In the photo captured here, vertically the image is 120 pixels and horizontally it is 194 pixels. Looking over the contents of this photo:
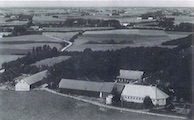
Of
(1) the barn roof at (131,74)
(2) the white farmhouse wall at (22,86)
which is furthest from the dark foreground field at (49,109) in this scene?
(1) the barn roof at (131,74)

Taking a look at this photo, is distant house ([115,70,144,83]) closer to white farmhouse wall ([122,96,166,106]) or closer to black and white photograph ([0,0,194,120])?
black and white photograph ([0,0,194,120])

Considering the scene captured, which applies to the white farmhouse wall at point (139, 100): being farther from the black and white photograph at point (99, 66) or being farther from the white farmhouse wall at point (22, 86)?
the white farmhouse wall at point (22, 86)

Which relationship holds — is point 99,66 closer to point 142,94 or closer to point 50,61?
point 142,94

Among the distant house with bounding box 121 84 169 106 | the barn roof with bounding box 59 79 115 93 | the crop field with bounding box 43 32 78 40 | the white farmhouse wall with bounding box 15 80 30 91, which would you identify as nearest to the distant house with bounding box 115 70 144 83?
the barn roof with bounding box 59 79 115 93

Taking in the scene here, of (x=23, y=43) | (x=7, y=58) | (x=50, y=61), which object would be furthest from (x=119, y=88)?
(x=23, y=43)

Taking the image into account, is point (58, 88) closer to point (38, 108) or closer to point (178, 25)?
point (38, 108)

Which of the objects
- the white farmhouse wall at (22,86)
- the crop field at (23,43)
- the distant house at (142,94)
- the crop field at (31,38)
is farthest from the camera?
the crop field at (31,38)
